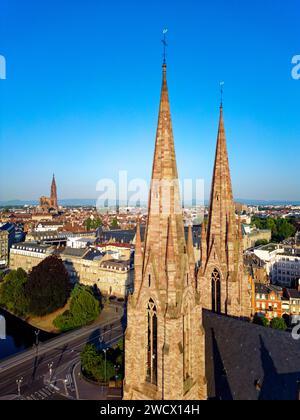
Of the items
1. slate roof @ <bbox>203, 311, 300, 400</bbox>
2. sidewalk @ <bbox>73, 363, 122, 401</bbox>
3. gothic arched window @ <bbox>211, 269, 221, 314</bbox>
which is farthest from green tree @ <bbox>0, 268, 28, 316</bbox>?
slate roof @ <bbox>203, 311, 300, 400</bbox>

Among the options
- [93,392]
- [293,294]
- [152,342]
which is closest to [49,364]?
[93,392]

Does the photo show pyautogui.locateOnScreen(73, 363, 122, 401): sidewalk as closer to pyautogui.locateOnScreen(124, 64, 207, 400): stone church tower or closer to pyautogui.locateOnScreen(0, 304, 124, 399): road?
pyautogui.locateOnScreen(0, 304, 124, 399): road

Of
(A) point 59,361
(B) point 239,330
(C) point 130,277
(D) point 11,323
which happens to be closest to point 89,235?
(C) point 130,277

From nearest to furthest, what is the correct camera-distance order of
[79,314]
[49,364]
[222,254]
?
1. [222,254]
2. [49,364]
3. [79,314]

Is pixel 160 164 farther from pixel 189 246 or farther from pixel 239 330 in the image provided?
pixel 239 330

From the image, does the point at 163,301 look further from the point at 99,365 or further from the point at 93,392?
the point at 99,365
